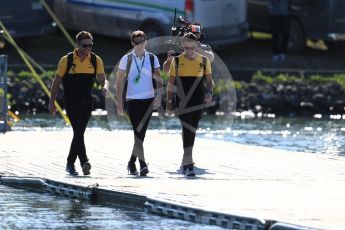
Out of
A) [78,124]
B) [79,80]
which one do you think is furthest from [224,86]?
[79,80]

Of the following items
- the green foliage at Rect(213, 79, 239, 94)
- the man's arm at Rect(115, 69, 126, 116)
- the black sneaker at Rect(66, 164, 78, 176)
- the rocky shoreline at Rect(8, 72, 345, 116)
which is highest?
the man's arm at Rect(115, 69, 126, 116)

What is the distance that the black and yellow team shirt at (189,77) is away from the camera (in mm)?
17266

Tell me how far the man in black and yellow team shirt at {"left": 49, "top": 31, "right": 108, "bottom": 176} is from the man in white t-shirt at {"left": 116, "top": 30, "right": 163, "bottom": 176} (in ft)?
1.00

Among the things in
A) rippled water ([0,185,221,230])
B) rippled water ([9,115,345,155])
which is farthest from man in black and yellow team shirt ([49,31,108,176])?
rippled water ([9,115,345,155])

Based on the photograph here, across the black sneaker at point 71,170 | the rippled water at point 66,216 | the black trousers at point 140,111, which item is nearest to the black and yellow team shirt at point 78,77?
the black trousers at point 140,111

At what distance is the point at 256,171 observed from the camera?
1778cm

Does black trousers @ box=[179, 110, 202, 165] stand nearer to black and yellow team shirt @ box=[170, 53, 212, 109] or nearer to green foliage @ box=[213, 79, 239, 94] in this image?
black and yellow team shirt @ box=[170, 53, 212, 109]

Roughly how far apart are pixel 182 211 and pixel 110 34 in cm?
2072

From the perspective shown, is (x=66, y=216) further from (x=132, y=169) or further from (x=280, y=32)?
(x=280, y=32)

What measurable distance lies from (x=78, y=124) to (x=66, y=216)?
2518mm

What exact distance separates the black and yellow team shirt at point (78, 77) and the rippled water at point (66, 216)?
52.0 inches

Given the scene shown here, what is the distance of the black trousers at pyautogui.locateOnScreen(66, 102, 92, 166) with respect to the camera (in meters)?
17.5

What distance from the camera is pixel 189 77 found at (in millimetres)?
17297

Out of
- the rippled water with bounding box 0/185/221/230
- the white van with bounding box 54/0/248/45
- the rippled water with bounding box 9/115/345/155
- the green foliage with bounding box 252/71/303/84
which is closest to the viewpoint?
the rippled water with bounding box 0/185/221/230
